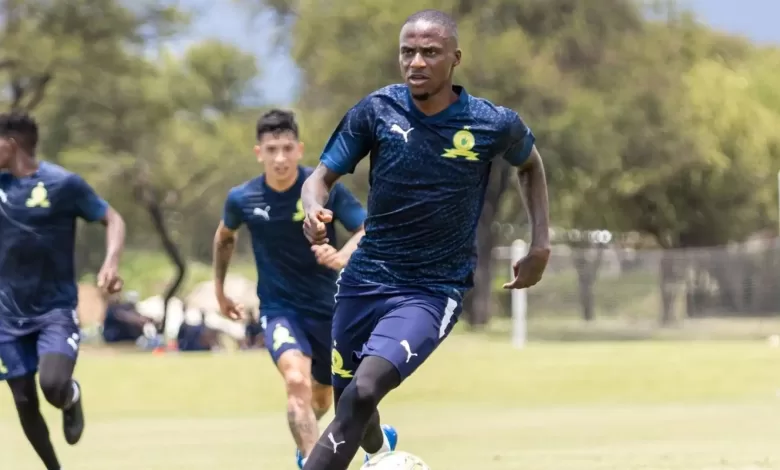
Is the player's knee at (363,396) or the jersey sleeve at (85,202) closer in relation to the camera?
the player's knee at (363,396)

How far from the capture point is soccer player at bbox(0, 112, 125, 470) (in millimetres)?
10219

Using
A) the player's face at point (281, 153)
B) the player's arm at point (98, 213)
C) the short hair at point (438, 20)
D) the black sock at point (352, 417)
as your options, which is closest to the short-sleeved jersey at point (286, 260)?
the player's face at point (281, 153)

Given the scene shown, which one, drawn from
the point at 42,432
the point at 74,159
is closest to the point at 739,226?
the point at 74,159

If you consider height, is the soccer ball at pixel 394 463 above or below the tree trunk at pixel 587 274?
above

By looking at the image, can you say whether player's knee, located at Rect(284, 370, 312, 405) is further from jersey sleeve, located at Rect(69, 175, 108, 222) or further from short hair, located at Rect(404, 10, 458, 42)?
short hair, located at Rect(404, 10, 458, 42)

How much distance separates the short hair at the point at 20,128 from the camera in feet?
33.6

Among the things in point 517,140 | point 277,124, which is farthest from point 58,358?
point 517,140

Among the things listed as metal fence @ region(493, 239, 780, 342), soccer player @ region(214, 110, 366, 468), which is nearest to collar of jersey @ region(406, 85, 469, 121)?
soccer player @ region(214, 110, 366, 468)

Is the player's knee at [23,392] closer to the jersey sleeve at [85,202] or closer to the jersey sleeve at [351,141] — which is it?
the jersey sleeve at [85,202]

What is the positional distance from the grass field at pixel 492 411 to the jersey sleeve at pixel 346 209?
2.09m

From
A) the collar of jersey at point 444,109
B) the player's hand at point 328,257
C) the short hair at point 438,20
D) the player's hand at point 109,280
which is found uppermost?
the short hair at point 438,20

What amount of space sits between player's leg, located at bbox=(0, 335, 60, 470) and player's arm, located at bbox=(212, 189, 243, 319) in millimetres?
1345

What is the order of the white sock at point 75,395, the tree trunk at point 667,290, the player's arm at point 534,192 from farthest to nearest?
the tree trunk at point 667,290 < the white sock at point 75,395 < the player's arm at point 534,192

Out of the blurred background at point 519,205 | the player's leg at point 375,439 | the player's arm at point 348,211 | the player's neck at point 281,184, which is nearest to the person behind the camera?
the player's leg at point 375,439
